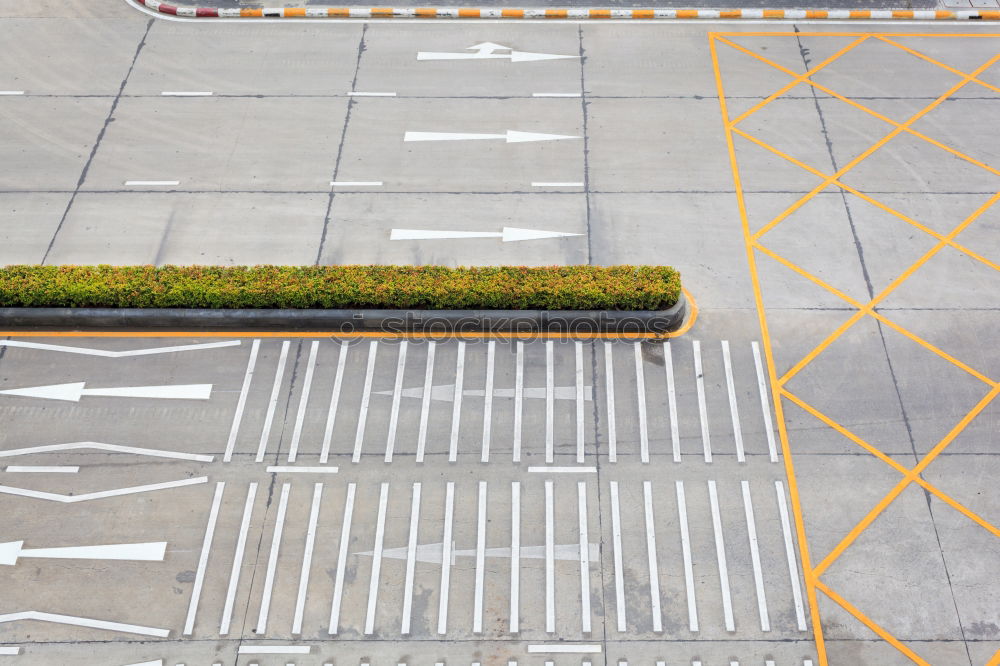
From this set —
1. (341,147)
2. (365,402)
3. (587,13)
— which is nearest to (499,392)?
(365,402)

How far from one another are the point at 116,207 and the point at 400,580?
1032 cm

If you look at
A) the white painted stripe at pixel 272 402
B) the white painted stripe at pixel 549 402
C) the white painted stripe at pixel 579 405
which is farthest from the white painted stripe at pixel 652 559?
the white painted stripe at pixel 272 402

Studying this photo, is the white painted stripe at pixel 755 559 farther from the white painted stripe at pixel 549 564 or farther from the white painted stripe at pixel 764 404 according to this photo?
the white painted stripe at pixel 549 564

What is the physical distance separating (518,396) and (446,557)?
3136 mm

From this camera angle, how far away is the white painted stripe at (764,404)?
47.2 ft

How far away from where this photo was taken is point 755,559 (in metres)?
13.2

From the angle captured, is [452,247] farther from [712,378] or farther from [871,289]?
[871,289]

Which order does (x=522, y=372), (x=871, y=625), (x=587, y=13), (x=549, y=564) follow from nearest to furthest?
(x=871, y=625)
(x=549, y=564)
(x=522, y=372)
(x=587, y=13)

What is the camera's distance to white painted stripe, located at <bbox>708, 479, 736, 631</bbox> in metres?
12.7

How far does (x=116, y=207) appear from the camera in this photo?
59.2 feet

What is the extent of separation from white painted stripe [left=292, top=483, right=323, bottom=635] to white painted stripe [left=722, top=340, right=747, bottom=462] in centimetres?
685

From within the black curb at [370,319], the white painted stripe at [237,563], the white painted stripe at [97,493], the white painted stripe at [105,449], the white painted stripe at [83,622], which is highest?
the black curb at [370,319]

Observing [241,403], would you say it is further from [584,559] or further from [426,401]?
[584,559]

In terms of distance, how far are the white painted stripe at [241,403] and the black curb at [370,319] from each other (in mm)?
532
